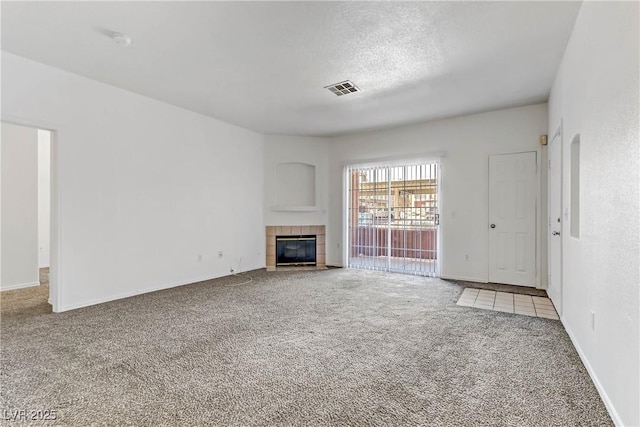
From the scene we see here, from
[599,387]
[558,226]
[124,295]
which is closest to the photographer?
[599,387]

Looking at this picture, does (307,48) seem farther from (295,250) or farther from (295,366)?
(295,250)

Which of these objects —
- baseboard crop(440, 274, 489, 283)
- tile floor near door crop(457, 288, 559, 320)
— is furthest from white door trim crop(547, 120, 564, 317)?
baseboard crop(440, 274, 489, 283)

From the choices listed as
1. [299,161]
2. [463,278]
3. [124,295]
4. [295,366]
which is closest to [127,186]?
[124,295]

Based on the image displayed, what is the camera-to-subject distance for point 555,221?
3.79 m

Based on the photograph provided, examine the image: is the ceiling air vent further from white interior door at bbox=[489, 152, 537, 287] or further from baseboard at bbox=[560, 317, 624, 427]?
baseboard at bbox=[560, 317, 624, 427]

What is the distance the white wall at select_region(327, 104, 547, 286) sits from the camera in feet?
15.7

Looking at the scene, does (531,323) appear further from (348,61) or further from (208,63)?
(208,63)

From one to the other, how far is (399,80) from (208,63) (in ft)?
7.07

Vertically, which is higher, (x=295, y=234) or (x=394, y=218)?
(x=394, y=218)

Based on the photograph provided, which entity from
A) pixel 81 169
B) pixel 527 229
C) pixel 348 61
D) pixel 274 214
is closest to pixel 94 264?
pixel 81 169

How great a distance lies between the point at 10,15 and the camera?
8.48 feet

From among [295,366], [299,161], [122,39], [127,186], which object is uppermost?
[122,39]

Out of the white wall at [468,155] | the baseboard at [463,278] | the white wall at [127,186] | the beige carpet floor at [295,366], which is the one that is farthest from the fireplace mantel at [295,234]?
the beige carpet floor at [295,366]

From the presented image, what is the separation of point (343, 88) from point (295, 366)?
10.6 feet
